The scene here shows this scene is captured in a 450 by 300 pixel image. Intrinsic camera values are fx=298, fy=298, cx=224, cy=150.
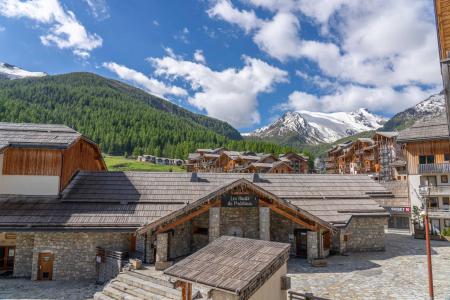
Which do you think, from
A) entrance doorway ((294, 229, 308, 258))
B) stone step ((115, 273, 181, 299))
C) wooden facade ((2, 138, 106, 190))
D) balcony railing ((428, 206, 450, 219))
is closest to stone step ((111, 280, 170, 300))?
stone step ((115, 273, 181, 299))

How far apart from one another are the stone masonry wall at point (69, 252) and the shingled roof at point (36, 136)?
6.04 metres

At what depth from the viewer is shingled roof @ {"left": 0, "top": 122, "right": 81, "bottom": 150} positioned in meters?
19.5

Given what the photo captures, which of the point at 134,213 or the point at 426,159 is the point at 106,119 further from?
the point at 426,159

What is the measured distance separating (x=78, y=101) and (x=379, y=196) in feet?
506

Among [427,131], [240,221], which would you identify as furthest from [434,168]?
[240,221]

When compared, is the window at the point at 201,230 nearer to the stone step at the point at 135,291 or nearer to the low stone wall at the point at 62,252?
the low stone wall at the point at 62,252

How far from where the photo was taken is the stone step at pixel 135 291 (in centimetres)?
1306

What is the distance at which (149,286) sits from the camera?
44.7 feet

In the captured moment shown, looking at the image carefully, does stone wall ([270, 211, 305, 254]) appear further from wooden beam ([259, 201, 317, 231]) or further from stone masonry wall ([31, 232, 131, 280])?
stone masonry wall ([31, 232, 131, 280])

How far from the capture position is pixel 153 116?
149 metres

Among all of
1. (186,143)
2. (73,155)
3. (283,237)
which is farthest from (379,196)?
(186,143)

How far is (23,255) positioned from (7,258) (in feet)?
5.49

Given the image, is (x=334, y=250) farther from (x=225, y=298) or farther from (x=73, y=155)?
(x=73, y=155)

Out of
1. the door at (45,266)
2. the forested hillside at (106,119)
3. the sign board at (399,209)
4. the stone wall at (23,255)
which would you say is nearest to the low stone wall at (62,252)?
the stone wall at (23,255)
